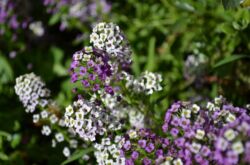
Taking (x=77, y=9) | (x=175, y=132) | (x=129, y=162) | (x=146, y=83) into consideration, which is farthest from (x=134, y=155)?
(x=77, y=9)

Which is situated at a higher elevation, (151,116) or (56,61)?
(56,61)

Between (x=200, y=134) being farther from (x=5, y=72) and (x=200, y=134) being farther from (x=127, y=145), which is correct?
(x=5, y=72)

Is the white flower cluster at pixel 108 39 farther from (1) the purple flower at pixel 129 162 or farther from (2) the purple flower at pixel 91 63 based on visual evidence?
(1) the purple flower at pixel 129 162

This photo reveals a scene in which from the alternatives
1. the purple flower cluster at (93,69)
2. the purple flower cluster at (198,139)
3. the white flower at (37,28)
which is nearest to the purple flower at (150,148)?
the purple flower cluster at (198,139)

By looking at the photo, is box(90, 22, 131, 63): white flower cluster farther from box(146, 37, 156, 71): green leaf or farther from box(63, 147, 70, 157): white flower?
box(146, 37, 156, 71): green leaf

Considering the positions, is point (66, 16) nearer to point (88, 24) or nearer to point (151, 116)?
point (88, 24)

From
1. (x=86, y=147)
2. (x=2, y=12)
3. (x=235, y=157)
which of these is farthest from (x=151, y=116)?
(x=2, y=12)
